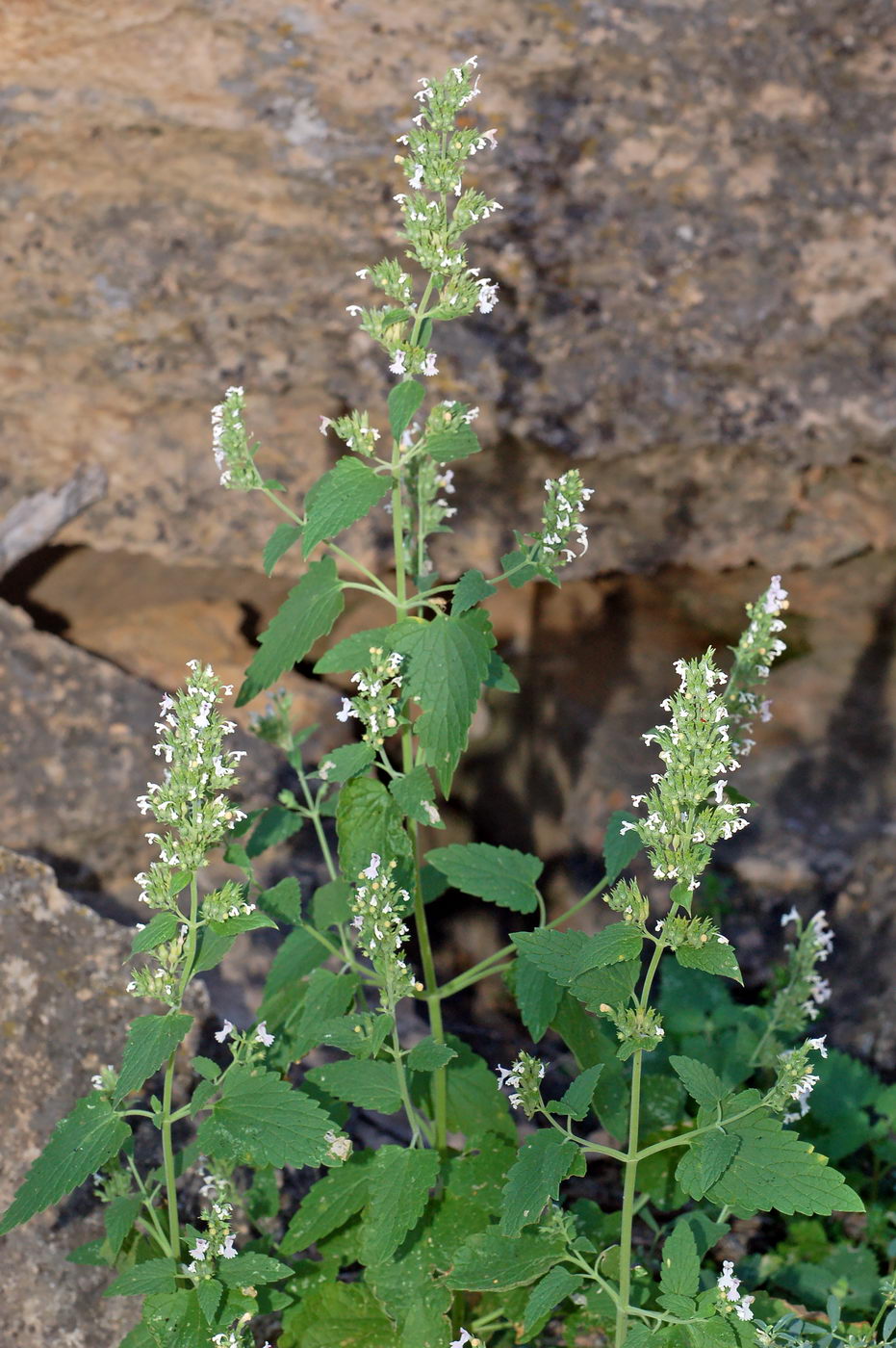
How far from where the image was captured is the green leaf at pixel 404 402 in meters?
2.43

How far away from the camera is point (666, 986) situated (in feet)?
12.8

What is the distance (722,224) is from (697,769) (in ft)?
9.89

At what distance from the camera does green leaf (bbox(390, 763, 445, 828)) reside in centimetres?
249

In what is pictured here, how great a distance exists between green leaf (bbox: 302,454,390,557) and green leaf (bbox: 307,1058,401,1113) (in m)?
1.01

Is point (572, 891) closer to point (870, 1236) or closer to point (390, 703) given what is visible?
point (870, 1236)

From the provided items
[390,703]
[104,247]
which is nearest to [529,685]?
[104,247]

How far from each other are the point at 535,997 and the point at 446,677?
0.66 m

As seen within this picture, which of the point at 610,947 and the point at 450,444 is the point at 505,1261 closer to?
the point at 610,947

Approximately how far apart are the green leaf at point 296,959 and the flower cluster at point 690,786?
93 cm

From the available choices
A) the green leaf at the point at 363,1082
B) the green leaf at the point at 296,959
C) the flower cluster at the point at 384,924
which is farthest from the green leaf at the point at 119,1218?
the flower cluster at the point at 384,924

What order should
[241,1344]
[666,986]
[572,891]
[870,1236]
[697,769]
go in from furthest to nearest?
[572,891] → [666,986] → [870,1236] → [241,1344] → [697,769]

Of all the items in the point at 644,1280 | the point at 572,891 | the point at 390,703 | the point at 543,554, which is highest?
the point at 543,554

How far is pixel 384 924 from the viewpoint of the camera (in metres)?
2.35

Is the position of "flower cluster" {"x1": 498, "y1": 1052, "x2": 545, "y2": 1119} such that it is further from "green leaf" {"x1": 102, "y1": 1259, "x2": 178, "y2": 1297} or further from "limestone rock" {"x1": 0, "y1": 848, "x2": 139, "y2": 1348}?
"limestone rock" {"x1": 0, "y1": 848, "x2": 139, "y2": 1348}
